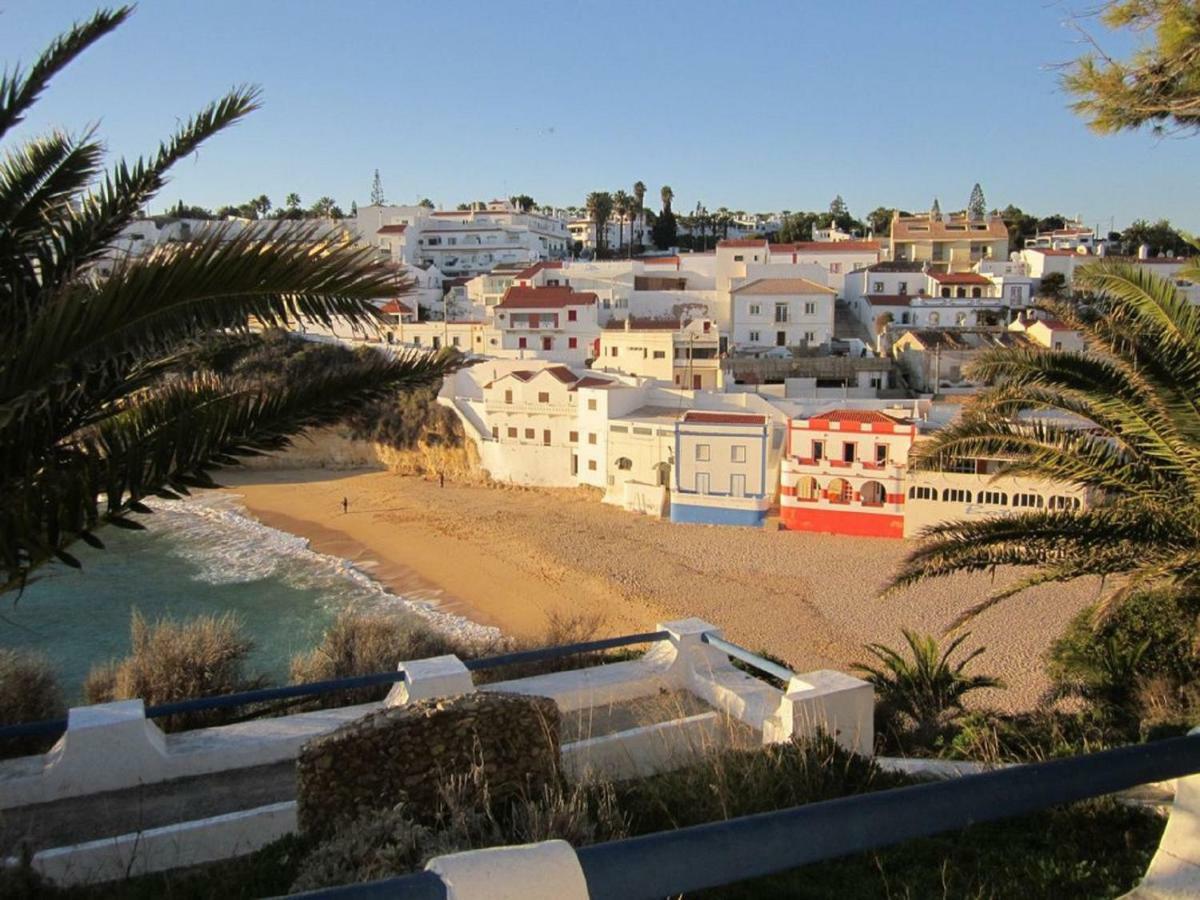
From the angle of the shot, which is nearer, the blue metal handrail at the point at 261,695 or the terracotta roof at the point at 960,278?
the blue metal handrail at the point at 261,695

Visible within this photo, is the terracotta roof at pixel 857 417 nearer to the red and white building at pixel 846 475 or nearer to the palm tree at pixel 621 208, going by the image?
the red and white building at pixel 846 475

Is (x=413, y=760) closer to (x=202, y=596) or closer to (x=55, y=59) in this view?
(x=55, y=59)

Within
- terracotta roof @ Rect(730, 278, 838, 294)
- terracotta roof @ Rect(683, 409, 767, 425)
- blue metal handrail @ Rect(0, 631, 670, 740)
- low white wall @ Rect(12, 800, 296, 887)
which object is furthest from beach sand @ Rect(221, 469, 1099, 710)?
terracotta roof @ Rect(730, 278, 838, 294)

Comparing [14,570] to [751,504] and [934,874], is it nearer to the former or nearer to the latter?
[934,874]

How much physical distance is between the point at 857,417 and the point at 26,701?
2641 cm

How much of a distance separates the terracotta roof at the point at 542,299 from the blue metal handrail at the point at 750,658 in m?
44.1

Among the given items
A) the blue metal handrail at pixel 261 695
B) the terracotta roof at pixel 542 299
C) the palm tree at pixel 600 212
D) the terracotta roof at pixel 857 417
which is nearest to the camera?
the blue metal handrail at pixel 261 695

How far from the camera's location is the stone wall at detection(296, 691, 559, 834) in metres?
5.32

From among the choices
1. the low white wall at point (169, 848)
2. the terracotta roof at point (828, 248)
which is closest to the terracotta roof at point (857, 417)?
the low white wall at point (169, 848)

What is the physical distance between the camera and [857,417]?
104 ft

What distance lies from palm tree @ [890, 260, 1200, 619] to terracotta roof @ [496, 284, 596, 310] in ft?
143

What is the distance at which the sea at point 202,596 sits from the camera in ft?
72.7

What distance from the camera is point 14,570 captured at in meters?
3.61

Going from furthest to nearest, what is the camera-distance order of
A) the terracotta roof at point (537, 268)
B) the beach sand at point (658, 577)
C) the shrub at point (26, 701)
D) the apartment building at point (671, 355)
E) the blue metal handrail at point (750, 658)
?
the terracotta roof at point (537, 268) → the apartment building at point (671, 355) → the beach sand at point (658, 577) → the shrub at point (26, 701) → the blue metal handrail at point (750, 658)
